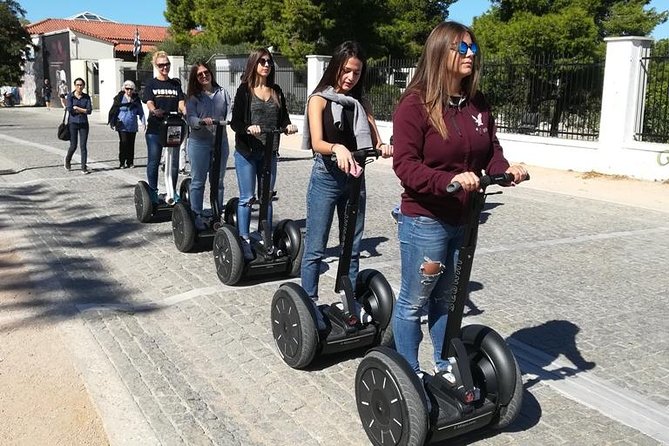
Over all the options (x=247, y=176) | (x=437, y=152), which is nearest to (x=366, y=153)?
(x=437, y=152)

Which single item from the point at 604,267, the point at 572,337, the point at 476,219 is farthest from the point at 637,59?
the point at 476,219

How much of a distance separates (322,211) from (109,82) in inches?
1206

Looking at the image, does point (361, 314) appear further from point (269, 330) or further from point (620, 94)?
point (620, 94)

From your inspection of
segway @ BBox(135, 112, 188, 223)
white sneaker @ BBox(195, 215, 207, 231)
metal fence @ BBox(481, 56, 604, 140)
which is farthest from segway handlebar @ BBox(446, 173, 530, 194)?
metal fence @ BBox(481, 56, 604, 140)

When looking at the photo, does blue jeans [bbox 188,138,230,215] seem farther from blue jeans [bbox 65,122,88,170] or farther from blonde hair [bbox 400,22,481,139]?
blue jeans [bbox 65,122,88,170]

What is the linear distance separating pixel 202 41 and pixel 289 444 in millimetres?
34409

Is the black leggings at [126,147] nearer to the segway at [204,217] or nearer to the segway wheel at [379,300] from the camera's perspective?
the segway at [204,217]

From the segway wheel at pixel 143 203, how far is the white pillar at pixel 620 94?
9058mm

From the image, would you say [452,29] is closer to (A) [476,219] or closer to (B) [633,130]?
(A) [476,219]

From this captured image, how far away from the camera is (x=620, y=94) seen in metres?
13.4

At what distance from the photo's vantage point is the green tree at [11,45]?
153 feet

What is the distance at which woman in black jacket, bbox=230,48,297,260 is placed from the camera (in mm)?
5754

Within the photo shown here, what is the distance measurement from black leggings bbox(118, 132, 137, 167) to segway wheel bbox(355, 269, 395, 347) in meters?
10.5

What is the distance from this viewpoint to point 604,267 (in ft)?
22.4
